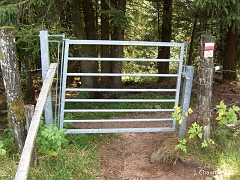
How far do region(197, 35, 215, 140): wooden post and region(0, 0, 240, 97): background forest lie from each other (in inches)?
36.0

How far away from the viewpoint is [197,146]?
4121 mm

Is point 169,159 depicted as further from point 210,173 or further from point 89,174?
point 89,174

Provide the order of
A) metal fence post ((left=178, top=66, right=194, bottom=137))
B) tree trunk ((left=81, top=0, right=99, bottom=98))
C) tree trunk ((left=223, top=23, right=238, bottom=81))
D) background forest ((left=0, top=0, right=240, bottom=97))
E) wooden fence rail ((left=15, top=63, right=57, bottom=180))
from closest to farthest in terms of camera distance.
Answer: wooden fence rail ((left=15, top=63, right=57, bottom=180)) → metal fence post ((left=178, top=66, right=194, bottom=137)) → background forest ((left=0, top=0, right=240, bottom=97)) → tree trunk ((left=81, top=0, right=99, bottom=98)) → tree trunk ((left=223, top=23, right=238, bottom=81))

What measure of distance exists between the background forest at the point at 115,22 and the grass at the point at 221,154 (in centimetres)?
189

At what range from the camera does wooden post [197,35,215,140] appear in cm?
383

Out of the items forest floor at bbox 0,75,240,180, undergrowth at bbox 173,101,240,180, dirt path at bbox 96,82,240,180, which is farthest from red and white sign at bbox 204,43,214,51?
dirt path at bbox 96,82,240,180

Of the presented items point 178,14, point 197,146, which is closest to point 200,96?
point 197,146

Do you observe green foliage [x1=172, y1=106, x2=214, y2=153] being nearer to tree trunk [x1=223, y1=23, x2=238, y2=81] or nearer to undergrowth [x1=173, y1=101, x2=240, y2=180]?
undergrowth [x1=173, y1=101, x2=240, y2=180]

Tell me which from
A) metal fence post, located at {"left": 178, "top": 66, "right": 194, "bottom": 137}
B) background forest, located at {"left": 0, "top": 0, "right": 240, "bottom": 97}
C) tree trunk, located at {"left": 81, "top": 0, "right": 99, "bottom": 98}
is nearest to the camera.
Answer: metal fence post, located at {"left": 178, "top": 66, "right": 194, "bottom": 137}

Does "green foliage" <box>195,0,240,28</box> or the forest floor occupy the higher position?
"green foliage" <box>195,0,240,28</box>

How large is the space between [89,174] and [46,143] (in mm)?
773

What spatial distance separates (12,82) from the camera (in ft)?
11.3

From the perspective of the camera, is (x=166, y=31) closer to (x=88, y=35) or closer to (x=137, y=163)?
(x=88, y=35)

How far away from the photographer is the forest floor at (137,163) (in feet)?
12.7
